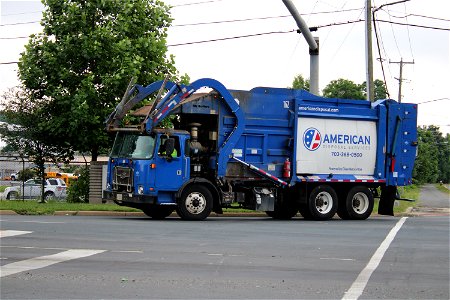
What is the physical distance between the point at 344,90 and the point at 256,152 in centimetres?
5236

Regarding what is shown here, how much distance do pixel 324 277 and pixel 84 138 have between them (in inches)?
651

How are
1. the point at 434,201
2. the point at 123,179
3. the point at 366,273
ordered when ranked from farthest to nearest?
the point at 434,201 < the point at 123,179 < the point at 366,273

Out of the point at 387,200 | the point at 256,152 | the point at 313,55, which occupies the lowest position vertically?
the point at 387,200

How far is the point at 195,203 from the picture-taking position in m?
18.6

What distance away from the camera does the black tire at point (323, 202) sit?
20.6m

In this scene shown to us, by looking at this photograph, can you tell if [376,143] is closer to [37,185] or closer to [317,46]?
[317,46]

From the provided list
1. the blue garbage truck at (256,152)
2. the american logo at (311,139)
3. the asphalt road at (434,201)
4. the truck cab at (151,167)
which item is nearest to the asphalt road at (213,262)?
the truck cab at (151,167)

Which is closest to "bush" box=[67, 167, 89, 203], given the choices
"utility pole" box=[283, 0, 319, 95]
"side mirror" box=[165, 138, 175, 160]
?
"side mirror" box=[165, 138, 175, 160]

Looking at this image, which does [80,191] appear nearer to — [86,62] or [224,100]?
[86,62]

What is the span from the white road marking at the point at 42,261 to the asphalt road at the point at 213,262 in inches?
0.6

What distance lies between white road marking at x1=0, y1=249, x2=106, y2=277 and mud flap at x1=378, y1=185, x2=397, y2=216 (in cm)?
1310

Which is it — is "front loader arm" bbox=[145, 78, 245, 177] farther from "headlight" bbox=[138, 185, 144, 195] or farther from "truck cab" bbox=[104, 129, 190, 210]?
"headlight" bbox=[138, 185, 144, 195]

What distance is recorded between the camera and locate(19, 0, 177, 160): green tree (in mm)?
23969

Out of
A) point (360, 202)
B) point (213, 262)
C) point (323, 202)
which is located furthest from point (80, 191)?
point (213, 262)
